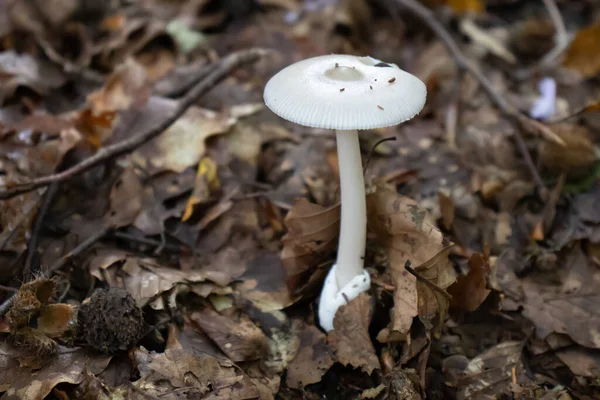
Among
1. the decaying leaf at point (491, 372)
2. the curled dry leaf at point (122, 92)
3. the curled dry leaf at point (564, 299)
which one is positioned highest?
the curled dry leaf at point (122, 92)

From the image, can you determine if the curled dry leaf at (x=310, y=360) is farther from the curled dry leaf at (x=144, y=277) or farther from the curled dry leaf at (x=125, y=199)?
the curled dry leaf at (x=125, y=199)

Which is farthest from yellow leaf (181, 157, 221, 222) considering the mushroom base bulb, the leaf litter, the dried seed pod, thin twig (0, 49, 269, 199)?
the mushroom base bulb

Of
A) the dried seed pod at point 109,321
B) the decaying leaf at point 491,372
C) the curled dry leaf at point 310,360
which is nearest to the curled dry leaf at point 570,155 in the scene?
the decaying leaf at point 491,372

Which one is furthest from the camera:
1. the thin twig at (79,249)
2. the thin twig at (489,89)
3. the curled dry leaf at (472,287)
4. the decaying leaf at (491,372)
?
the thin twig at (489,89)

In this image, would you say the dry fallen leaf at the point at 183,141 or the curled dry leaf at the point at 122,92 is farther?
the curled dry leaf at the point at 122,92

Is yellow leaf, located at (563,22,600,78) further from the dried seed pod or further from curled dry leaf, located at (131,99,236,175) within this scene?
the dried seed pod

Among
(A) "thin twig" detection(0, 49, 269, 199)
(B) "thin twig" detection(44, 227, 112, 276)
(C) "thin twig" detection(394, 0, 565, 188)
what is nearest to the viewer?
(B) "thin twig" detection(44, 227, 112, 276)
